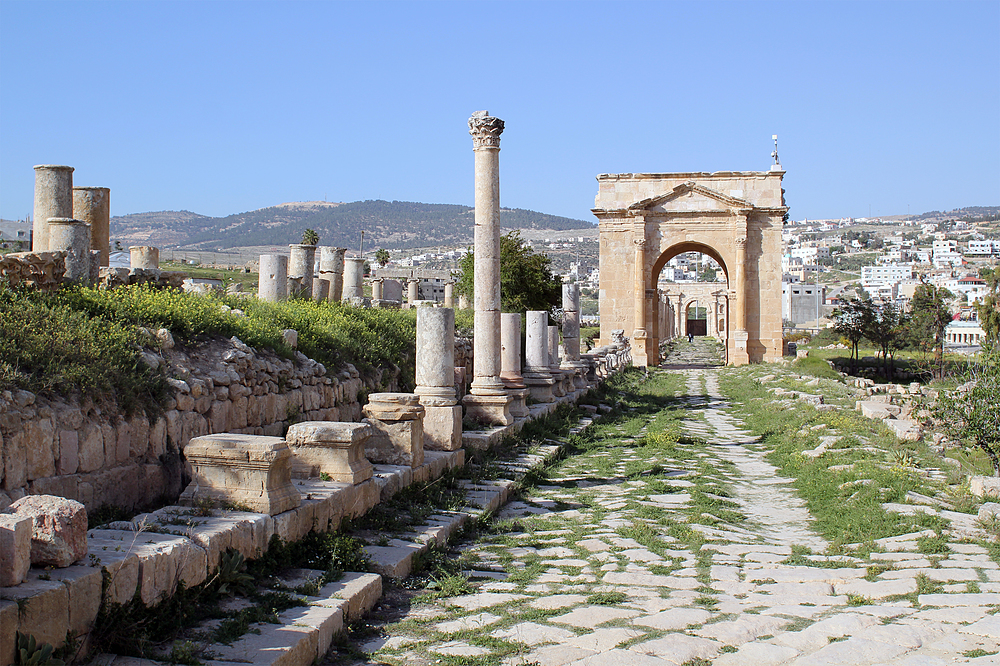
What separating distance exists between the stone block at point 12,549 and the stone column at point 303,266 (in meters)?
10.8

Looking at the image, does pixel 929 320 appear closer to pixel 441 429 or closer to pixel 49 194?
pixel 441 429

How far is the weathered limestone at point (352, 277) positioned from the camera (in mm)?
18347

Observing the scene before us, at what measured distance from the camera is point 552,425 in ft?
40.3

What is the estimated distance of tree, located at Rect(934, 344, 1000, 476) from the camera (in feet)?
30.1

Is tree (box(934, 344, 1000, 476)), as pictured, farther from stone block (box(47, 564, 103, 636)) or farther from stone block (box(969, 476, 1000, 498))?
stone block (box(47, 564, 103, 636))

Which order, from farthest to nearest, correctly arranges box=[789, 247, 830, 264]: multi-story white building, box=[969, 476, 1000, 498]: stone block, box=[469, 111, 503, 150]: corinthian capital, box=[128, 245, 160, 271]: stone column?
box=[789, 247, 830, 264]: multi-story white building
box=[128, 245, 160, 271]: stone column
box=[469, 111, 503, 150]: corinthian capital
box=[969, 476, 1000, 498]: stone block

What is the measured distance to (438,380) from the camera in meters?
9.33

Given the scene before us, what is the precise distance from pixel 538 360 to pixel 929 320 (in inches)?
Answer: 1228

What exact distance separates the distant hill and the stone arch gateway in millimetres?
113674

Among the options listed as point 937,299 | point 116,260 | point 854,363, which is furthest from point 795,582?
point 937,299

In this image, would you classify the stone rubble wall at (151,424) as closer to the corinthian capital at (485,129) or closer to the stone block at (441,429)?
the stone block at (441,429)

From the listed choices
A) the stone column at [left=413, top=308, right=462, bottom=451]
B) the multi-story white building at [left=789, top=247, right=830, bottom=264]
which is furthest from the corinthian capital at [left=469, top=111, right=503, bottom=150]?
the multi-story white building at [left=789, top=247, right=830, bottom=264]

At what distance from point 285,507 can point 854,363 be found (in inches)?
1232

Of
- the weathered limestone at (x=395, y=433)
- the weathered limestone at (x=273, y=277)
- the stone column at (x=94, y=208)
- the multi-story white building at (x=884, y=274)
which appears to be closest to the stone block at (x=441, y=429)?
the weathered limestone at (x=395, y=433)
